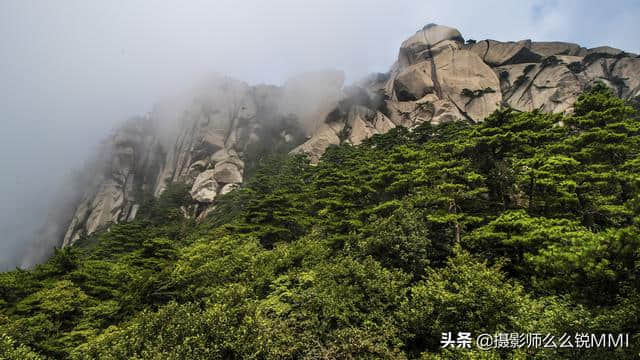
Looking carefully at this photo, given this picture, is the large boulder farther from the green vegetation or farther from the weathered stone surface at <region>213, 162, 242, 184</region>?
the green vegetation

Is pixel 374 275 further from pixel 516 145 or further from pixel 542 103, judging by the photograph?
pixel 542 103

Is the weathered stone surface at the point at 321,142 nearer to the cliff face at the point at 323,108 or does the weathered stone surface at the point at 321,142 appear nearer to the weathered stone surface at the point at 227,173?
the cliff face at the point at 323,108

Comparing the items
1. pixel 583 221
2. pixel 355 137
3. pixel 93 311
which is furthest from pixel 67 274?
pixel 355 137

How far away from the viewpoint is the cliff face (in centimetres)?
5700

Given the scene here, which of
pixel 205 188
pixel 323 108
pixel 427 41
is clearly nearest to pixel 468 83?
pixel 427 41

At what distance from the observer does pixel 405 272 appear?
13945 mm

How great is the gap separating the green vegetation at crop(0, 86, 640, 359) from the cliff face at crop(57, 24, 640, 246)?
3779 centimetres

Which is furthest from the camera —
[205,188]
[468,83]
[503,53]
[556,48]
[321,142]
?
[503,53]

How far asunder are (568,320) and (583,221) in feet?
33.5

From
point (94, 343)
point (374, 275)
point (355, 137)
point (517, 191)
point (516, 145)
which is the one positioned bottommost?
point (94, 343)

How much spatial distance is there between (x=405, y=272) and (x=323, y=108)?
6199cm

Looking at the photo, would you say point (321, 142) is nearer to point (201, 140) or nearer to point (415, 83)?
point (415, 83)

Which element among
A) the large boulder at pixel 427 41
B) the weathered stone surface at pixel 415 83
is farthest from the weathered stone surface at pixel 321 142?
the large boulder at pixel 427 41

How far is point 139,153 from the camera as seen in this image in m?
87.5
